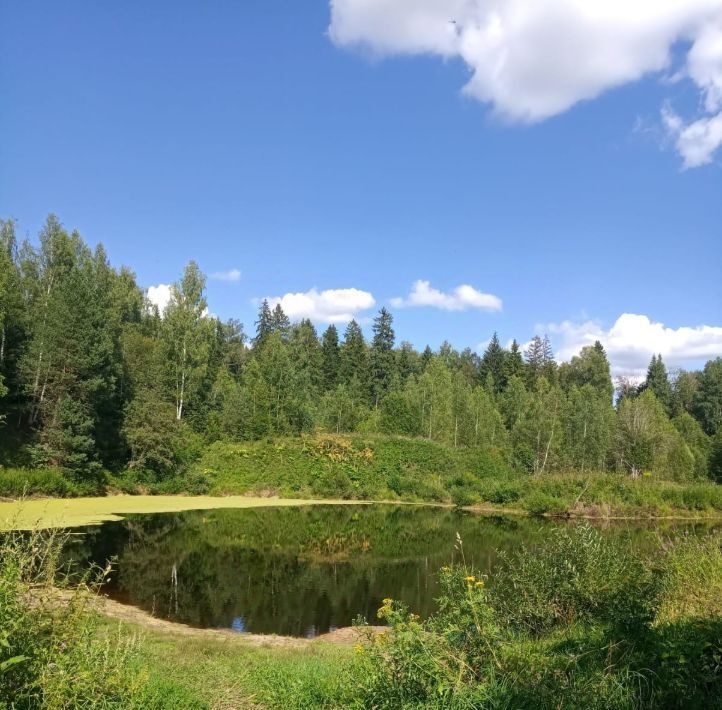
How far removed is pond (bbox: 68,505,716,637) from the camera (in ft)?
48.5

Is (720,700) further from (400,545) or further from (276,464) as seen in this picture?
(276,464)

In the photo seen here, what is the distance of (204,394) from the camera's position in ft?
177

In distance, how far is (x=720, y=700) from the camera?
4.56m

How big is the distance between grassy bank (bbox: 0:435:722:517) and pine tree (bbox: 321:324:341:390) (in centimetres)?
3167

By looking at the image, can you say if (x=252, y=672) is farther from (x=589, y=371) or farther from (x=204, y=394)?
(x=589, y=371)

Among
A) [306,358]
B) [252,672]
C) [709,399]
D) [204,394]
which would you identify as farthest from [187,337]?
[709,399]

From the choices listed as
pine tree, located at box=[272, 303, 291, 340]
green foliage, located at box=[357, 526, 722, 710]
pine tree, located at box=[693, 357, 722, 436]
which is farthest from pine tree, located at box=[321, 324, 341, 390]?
green foliage, located at box=[357, 526, 722, 710]

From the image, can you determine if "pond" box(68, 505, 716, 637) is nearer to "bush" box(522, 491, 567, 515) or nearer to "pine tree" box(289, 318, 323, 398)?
"bush" box(522, 491, 567, 515)

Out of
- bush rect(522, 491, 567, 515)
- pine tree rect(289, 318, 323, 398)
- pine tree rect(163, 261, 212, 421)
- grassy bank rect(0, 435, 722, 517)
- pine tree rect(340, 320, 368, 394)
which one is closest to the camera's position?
bush rect(522, 491, 567, 515)

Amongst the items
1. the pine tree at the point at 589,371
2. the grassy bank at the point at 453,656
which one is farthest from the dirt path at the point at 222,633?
the pine tree at the point at 589,371

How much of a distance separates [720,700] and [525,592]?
520 centimetres

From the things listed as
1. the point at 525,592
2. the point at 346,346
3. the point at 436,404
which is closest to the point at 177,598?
the point at 525,592

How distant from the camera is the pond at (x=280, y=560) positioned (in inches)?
582

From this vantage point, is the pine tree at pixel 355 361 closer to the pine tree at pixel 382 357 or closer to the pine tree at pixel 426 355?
the pine tree at pixel 382 357
